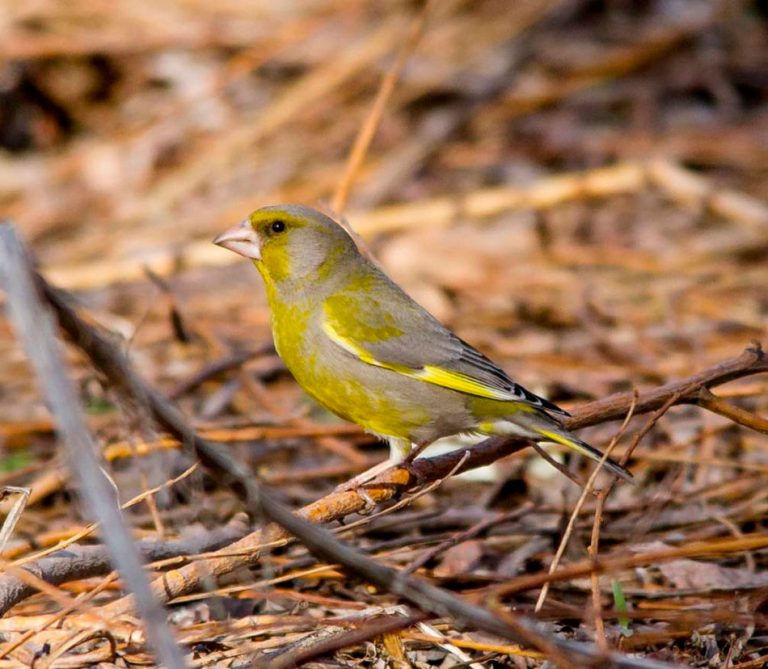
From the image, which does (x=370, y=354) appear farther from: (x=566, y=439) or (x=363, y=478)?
(x=566, y=439)

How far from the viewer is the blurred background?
5.28 meters

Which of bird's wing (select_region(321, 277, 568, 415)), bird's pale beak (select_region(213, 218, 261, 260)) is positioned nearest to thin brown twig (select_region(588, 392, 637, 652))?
bird's wing (select_region(321, 277, 568, 415))

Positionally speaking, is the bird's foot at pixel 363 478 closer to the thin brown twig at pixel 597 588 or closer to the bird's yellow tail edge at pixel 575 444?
the bird's yellow tail edge at pixel 575 444

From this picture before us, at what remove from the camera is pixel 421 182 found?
25.6 feet

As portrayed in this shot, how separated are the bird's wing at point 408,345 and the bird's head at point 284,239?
212mm

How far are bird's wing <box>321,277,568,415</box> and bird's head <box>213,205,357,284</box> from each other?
21cm

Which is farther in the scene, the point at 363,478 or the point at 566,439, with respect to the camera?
the point at 363,478

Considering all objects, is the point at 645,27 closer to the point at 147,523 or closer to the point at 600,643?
the point at 147,523

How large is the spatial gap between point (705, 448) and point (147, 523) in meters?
2.14

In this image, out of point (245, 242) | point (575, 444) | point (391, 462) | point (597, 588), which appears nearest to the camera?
point (597, 588)

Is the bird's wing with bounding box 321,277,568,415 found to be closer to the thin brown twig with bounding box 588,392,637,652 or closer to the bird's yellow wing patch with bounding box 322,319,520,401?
the bird's yellow wing patch with bounding box 322,319,520,401

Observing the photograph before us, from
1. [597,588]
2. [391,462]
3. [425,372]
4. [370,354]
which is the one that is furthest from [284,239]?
[597,588]

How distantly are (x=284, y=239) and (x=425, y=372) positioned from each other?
2.54 feet

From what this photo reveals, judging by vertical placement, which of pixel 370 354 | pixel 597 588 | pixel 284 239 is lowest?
pixel 597 588
